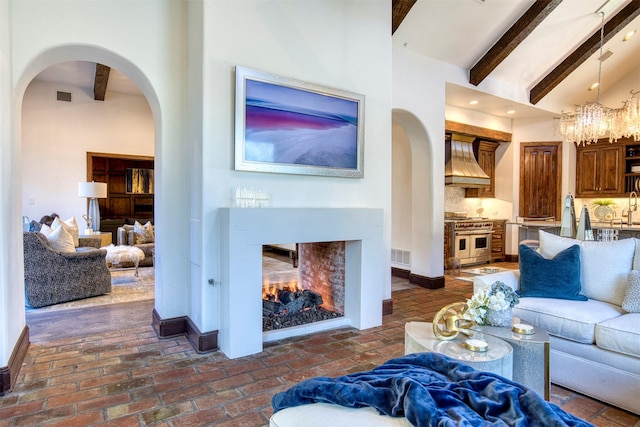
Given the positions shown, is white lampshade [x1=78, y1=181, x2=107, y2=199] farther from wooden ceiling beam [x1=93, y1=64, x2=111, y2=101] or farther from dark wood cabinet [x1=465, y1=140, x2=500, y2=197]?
dark wood cabinet [x1=465, y1=140, x2=500, y2=197]

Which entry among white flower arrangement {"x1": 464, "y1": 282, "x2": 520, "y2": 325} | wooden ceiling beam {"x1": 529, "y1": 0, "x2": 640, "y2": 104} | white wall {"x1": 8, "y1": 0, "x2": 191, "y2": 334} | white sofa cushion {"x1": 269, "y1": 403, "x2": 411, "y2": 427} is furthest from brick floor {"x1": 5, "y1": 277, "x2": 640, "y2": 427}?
wooden ceiling beam {"x1": 529, "y1": 0, "x2": 640, "y2": 104}

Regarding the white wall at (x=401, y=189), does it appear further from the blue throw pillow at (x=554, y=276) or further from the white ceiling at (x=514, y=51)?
the blue throw pillow at (x=554, y=276)

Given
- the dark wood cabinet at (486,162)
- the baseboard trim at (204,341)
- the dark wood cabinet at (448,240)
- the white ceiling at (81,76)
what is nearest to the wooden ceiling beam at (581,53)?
the dark wood cabinet at (486,162)

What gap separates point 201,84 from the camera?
3.07 meters

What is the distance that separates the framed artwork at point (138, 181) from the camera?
10.9 metres

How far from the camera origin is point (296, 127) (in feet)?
11.4

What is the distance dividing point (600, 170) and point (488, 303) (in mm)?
7386

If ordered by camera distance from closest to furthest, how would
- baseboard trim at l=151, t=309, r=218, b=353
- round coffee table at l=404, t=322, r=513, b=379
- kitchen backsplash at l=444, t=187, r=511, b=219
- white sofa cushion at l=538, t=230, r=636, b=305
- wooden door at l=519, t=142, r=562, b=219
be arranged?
round coffee table at l=404, t=322, r=513, b=379
white sofa cushion at l=538, t=230, r=636, b=305
baseboard trim at l=151, t=309, r=218, b=353
wooden door at l=519, t=142, r=562, b=219
kitchen backsplash at l=444, t=187, r=511, b=219

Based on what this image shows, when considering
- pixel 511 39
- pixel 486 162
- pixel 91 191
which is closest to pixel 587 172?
pixel 486 162

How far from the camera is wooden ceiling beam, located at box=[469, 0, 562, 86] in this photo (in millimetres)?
5039

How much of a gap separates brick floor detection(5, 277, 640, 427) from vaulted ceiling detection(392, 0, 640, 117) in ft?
13.4

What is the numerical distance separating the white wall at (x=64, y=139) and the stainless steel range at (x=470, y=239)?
7.30m

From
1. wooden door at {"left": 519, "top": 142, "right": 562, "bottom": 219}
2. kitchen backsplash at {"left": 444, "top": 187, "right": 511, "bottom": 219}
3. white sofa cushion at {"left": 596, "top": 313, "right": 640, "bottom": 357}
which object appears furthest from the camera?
kitchen backsplash at {"left": 444, "top": 187, "right": 511, "bottom": 219}

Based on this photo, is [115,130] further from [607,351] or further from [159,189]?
[607,351]
